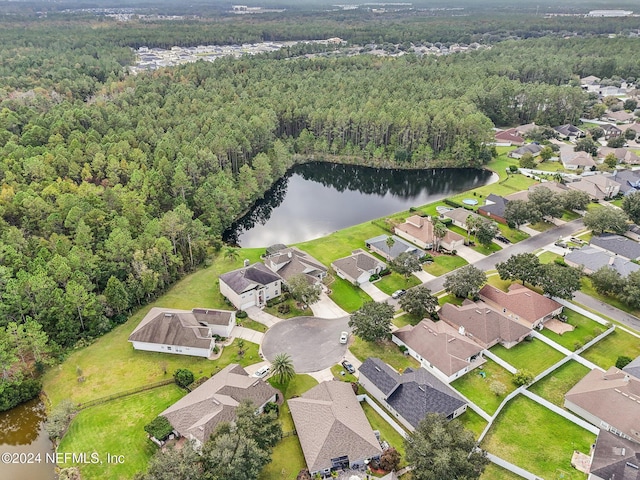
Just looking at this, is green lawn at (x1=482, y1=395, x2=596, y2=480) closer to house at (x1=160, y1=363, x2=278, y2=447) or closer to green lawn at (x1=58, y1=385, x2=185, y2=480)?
house at (x1=160, y1=363, x2=278, y2=447)

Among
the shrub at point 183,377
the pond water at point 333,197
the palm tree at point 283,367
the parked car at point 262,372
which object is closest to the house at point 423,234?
the pond water at point 333,197

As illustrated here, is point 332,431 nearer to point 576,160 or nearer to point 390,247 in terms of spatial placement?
point 390,247

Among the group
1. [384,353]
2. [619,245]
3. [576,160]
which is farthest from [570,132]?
[384,353]

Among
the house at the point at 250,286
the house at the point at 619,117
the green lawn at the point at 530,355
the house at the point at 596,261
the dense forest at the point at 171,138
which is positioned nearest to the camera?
the green lawn at the point at 530,355

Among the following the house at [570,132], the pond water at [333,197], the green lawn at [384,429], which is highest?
the house at [570,132]

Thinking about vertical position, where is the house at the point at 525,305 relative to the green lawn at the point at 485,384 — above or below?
above

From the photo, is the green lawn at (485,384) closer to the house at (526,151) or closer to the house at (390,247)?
the house at (390,247)
